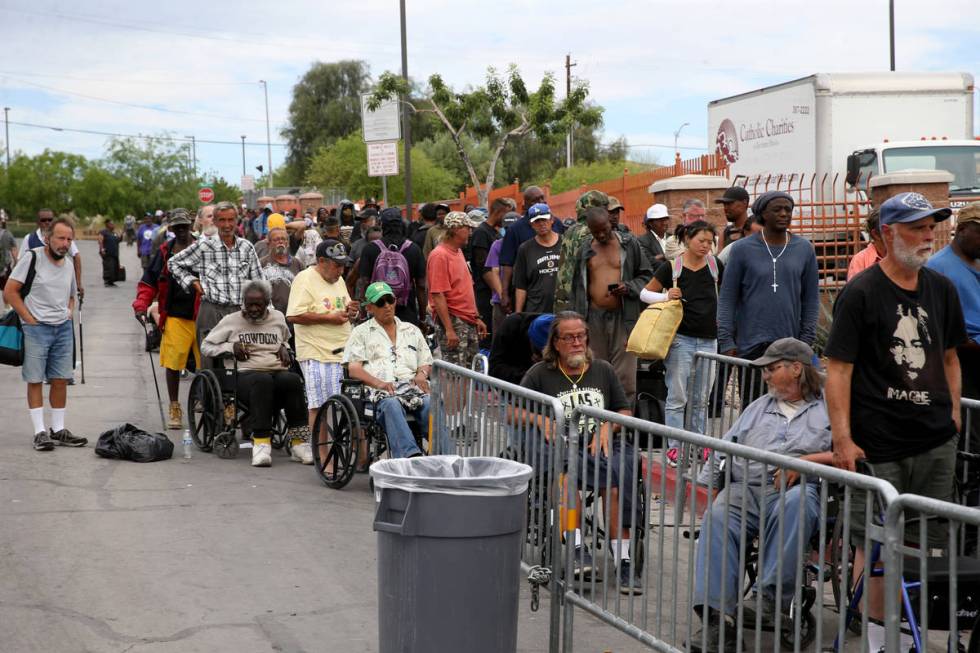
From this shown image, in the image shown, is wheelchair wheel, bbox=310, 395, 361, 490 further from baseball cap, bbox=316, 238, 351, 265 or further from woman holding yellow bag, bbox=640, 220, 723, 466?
woman holding yellow bag, bbox=640, 220, 723, 466

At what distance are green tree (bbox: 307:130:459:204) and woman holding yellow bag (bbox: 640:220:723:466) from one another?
42.0 meters

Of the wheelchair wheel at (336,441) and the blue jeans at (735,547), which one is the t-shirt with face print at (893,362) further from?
the wheelchair wheel at (336,441)

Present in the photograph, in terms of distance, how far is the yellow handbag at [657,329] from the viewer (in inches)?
357

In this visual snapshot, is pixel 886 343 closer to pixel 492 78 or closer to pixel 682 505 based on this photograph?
pixel 682 505

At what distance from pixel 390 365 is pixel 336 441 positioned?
2.35 feet

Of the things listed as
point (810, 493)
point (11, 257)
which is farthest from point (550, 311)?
point (11, 257)

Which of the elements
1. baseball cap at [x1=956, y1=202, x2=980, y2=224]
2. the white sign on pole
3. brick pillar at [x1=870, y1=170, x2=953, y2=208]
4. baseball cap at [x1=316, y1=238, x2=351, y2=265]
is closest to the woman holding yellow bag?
baseball cap at [x1=316, y1=238, x2=351, y2=265]

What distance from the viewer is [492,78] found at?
1181 inches

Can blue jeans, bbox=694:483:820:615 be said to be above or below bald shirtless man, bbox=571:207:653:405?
below

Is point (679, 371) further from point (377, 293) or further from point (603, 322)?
point (377, 293)

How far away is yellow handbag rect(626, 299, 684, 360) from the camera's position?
9.06 meters

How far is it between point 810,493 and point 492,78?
86.9ft

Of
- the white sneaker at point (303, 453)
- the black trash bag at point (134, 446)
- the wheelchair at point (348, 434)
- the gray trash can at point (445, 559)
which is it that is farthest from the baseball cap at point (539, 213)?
the gray trash can at point (445, 559)

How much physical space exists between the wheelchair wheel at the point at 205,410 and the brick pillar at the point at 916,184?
8.95m
